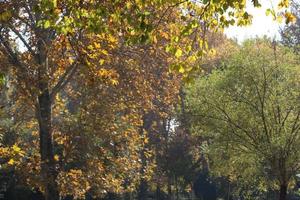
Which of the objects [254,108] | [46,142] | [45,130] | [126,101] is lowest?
[46,142]

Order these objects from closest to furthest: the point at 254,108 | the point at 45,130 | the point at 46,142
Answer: the point at 46,142
the point at 45,130
the point at 254,108

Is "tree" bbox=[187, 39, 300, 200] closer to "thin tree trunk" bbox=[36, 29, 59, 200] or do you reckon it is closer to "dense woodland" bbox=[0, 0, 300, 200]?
"dense woodland" bbox=[0, 0, 300, 200]

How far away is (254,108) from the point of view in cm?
2900

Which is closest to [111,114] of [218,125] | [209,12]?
[218,125]

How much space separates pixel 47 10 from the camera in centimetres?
776

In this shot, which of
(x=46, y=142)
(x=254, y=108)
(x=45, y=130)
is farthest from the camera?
(x=254, y=108)

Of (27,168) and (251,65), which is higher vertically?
(251,65)

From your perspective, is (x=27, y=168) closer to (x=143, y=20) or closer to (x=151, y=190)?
(x=143, y=20)

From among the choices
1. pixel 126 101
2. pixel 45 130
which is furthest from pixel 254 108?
pixel 45 130

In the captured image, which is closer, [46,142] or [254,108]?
[46,142]

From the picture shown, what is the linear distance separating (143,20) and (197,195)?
170 ft

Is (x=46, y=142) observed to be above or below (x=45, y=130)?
below

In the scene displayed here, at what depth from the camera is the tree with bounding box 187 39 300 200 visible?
2820 centimetres

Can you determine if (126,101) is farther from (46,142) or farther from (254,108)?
(254,108)
